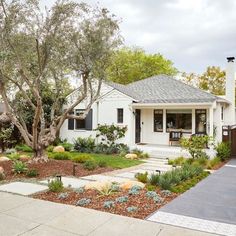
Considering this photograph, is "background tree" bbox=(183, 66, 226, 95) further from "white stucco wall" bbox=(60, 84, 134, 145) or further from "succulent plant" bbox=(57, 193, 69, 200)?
"succulent plant" bbox=(57, 193, 69, 200)

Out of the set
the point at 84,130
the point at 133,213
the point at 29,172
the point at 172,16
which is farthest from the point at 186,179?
the point at 84,130

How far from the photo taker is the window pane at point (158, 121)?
17.9 m

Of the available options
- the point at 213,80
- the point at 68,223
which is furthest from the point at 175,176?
the point at 213,80

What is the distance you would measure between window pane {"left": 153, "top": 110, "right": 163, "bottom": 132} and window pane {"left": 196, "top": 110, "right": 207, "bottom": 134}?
2324 mm

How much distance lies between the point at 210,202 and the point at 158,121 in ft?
37.5

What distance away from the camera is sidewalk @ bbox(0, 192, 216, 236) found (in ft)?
15.6

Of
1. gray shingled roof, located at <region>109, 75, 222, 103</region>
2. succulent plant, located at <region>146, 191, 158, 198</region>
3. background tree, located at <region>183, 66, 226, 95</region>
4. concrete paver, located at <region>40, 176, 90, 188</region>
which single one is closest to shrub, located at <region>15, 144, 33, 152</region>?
gray shingled roof, located at <region>109, 75, 222, 103</region>

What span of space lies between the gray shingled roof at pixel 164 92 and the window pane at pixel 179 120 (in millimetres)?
948

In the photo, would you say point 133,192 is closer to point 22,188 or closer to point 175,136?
point 22,188

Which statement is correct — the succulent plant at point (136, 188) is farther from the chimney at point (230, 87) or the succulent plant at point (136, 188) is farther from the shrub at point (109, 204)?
the chimney at point (230, 87)

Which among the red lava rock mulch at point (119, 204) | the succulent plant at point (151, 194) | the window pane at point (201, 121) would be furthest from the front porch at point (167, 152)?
the succulent plant at point (151, 194)

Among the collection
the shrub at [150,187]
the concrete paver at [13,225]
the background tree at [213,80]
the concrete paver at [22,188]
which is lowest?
the concrete paver at [13,225]

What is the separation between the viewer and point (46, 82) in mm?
12328

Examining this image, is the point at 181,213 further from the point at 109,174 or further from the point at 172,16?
the point at 172,16
